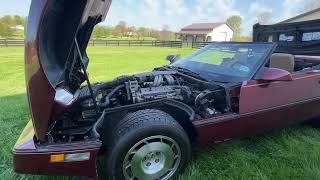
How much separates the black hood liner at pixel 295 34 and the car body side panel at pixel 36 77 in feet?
14.6

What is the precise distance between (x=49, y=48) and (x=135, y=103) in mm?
1039

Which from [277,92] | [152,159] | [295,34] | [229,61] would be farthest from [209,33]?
[152,159]

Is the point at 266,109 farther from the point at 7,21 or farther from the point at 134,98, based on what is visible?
the point at 7,21

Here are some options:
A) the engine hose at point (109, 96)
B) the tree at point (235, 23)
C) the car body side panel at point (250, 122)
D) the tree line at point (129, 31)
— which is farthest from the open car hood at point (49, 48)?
the tree at point (235, 23)

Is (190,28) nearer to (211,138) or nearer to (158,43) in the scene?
(158,43)

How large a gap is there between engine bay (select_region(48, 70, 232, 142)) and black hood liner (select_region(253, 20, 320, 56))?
2.68 m

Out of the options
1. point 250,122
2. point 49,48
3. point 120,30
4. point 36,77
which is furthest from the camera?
point 120,30

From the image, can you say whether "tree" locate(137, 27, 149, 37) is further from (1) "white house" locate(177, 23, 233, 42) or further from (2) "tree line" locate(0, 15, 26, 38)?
(2) "tree line" locate(0, 15, 26, 38)

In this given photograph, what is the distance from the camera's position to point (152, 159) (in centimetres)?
272

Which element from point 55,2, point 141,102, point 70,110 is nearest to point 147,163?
point 141,102

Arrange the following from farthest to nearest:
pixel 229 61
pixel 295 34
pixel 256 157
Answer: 1. pixel 295 34
2. pixel 229 61
3. pixel 256 157

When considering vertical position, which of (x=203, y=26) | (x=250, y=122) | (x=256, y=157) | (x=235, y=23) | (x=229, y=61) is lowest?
(x=256, y=157)

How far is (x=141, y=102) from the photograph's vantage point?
295 cm

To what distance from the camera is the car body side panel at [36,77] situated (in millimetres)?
2137
